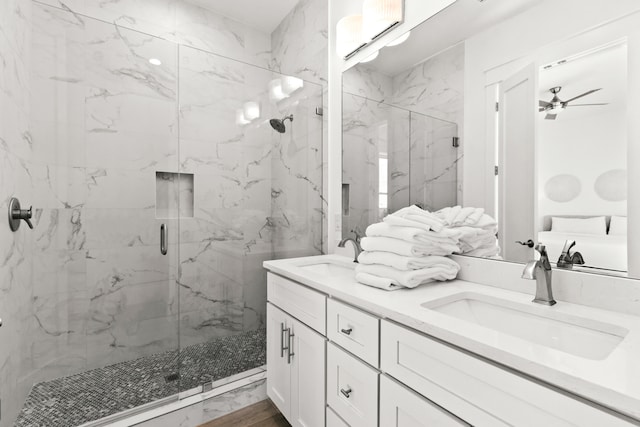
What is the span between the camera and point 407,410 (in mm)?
818

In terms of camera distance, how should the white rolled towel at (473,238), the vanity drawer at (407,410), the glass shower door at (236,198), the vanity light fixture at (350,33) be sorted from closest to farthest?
the vanity drawer at (407,410), the white rolled towel at (473,238), the vanity light fixture at (350,33), the glass shower door at (236,198)

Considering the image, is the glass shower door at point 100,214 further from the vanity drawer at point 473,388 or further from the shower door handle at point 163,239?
the vanity drawer at point 473,388

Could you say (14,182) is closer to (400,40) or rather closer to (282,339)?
(282,339)

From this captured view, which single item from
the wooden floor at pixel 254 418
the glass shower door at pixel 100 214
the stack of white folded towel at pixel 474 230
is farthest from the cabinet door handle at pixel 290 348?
the stack of white folded towel at pixel 474 230

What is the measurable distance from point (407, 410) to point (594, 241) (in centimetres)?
72

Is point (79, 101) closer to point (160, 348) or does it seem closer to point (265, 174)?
point (265, 174)

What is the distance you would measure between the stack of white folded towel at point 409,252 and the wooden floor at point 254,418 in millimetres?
972

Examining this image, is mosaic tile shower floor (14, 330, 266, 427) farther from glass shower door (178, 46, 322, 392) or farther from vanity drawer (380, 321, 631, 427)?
vanity drawer (380, 321, 631, 427)

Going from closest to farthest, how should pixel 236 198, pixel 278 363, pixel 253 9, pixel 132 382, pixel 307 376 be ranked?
1. pixel 307 376
2. pixel 278 363
3. pixel 132 382
4. pixel 236 198
5. pixel 253 9

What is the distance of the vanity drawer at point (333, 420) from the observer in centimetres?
108

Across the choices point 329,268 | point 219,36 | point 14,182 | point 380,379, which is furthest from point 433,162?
point 219,36

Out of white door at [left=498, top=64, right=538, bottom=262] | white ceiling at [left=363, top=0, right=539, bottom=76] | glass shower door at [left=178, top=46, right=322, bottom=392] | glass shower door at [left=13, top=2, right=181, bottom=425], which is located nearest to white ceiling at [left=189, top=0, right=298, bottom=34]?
glass shower door at [left=178, top=46, right=322, bottom=392]

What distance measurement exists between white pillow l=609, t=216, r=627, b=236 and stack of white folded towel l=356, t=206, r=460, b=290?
1.40ft

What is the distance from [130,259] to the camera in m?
1.79
